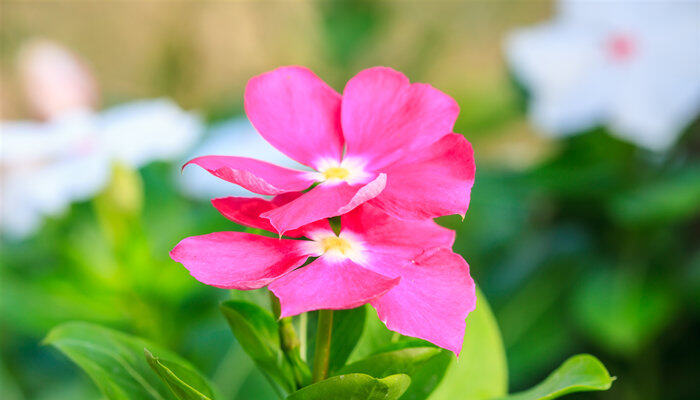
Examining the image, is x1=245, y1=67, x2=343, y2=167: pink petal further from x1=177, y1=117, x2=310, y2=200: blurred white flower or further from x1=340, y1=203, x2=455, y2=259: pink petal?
x1=177, y1=117, x2=310, y2=200: blurred white flower

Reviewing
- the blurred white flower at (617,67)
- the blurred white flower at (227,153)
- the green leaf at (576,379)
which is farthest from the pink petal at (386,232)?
the blurred white flower at (227,153)

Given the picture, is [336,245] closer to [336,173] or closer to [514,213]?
[336,173]

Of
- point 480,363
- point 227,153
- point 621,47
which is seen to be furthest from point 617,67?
point 480,363

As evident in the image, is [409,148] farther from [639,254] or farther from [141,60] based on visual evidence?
[141,60]

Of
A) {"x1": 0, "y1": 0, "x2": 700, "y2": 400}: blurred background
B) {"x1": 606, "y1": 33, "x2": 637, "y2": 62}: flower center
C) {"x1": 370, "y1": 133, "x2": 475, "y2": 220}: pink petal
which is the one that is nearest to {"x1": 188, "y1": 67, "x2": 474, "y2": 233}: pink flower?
{"x1": 370, "y1": 133, "x2": 475, "y2": 220}: pink petal

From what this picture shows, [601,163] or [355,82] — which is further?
[601,163]

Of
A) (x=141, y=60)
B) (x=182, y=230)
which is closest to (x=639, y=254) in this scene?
(x=182, y=230)
